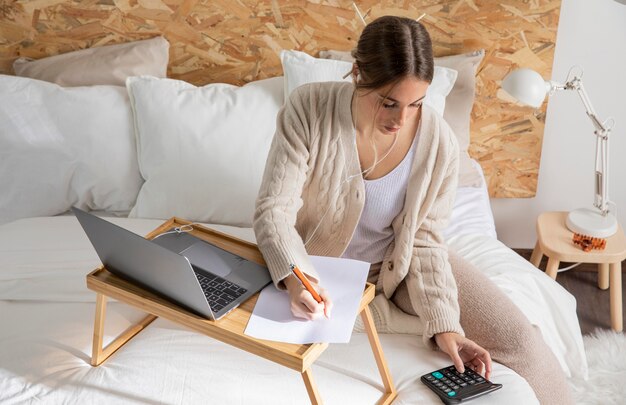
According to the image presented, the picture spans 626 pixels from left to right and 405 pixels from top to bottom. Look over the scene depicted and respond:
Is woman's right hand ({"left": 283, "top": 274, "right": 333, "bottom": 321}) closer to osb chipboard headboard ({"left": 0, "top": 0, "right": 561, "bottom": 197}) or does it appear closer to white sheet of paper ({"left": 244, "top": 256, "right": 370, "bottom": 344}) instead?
white sheet of paper ({"left": 244, "top": 256, "right": 370, "bottom": 344})

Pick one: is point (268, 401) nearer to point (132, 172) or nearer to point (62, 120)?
point (132, 172)

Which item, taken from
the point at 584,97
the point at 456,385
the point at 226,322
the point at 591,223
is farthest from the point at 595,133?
the point at 226,322

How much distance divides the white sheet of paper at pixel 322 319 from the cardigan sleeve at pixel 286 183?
80mm

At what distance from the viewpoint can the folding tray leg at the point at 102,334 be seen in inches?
60.2

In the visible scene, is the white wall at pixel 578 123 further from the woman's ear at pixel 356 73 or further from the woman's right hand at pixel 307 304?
the woman's right hand at pixel 307 304

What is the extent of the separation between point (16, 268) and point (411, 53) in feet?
3.71

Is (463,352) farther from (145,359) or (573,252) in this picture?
(573,252)

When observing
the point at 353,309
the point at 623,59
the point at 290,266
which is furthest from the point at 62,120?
the point at 623,59

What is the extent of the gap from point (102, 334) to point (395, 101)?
78 cm

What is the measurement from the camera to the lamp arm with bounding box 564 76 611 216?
7.23 ft

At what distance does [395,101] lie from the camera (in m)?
1.55

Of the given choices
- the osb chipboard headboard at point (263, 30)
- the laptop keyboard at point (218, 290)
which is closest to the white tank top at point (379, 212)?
the laptop keyboard at point (218, 290)

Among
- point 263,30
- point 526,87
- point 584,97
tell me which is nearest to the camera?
point 526,87

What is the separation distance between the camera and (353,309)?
1409mm
